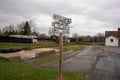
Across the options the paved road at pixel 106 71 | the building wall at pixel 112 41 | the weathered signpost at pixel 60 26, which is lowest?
the paved road at pixel 106 71

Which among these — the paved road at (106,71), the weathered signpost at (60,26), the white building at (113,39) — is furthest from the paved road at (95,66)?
the white building at (113,39)

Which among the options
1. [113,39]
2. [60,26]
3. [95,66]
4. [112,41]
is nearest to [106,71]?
[95,66]

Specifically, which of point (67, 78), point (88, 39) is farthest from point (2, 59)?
point (88, 39)

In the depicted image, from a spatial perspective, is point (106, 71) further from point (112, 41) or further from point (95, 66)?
point (112, 41)

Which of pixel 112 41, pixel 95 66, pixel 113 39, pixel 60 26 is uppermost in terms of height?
pixel 60 26

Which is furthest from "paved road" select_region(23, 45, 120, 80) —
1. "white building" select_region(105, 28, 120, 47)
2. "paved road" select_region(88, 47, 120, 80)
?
"white building" select_region(105, 28, 120, 47)

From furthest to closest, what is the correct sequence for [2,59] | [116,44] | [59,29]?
[116,44]
[2,59]
[59,29]

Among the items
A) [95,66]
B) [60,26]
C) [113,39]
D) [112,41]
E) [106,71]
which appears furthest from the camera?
[112,41]

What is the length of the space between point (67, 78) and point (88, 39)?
75152mm

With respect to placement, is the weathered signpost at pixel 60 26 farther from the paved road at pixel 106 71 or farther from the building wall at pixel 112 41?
the building wall at pixel 112 41

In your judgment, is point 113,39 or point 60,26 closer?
point 60,26

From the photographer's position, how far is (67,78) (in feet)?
31.5

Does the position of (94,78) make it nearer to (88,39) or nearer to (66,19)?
(66,19)

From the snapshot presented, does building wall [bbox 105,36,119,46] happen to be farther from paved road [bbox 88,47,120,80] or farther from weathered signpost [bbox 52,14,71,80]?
weathered signpost [bbox 52,14,71,80]
